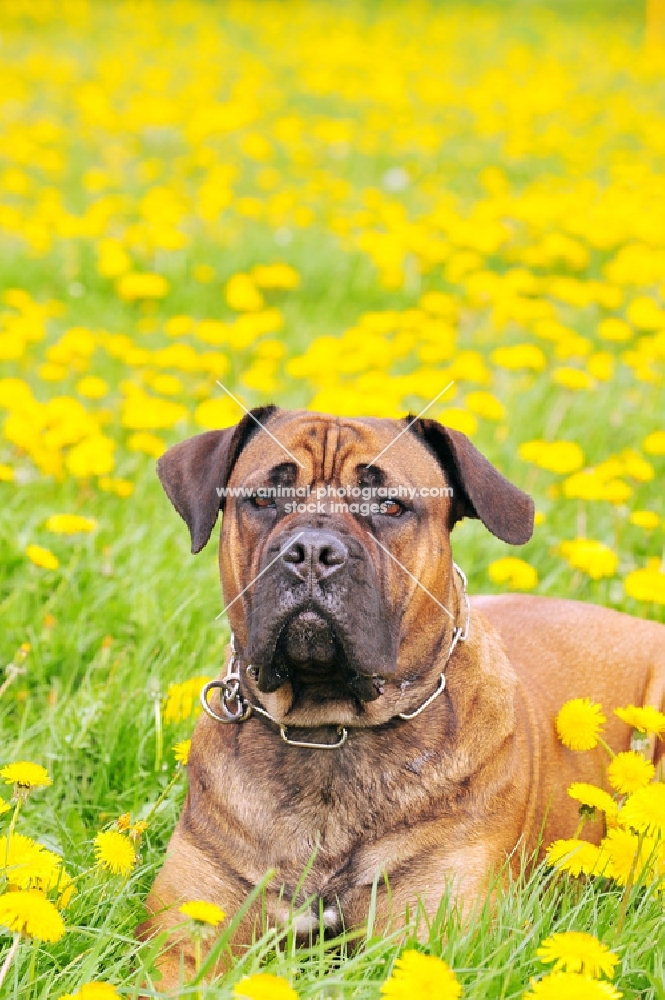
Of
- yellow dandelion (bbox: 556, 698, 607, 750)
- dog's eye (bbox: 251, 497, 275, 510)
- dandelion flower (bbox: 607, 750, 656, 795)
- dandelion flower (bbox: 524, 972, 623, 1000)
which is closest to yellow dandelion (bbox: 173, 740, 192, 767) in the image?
dog's eye (bbox: 251, 497, 275, 510)

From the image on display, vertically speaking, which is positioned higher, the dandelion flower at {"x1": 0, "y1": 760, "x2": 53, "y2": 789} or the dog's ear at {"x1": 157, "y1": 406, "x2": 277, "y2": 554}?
the dog's ear at {"x1": 157, "y1": 406, "x2": 277, "y2": 554}

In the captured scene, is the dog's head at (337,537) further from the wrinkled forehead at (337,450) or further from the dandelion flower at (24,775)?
the dandelion flower at (24,775)

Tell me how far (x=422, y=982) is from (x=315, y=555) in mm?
1046

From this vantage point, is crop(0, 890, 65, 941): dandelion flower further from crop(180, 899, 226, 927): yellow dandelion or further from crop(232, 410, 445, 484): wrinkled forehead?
crop(232, 410, 445, 484): wrinkled forehead

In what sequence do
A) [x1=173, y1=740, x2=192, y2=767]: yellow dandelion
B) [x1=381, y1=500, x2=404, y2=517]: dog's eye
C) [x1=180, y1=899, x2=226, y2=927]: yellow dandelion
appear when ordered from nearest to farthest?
[x1=180, y1=899, x2=226, y2=927]: yellow dandelion → [x1=381, y1=500, x2=404, y2=517]: dog's eye → [x1=173, y1=740, x2=192, y2=767]: yellow dandelion

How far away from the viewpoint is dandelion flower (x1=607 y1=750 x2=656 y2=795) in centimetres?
290

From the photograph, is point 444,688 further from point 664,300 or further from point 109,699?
point 664,300

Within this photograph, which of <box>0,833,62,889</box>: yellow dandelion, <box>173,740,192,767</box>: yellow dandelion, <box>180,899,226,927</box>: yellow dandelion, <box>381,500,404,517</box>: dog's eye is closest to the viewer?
<box>180,899,226,927</box>: yellow dandelion

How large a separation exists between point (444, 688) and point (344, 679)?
1.05 ft

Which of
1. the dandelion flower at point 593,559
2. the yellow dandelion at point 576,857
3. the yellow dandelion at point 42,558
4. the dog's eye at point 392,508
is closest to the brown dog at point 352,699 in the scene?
the dog's eye at point 392,508

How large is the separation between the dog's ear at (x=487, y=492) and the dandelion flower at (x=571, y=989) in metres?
1.32

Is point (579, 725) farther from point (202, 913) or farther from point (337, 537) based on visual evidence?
point (202, 913)

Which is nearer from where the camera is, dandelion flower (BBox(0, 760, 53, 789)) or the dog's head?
dandelion flower (BBox(0, 760, 53, 789))

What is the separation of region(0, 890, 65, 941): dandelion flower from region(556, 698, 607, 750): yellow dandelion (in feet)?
4.86
